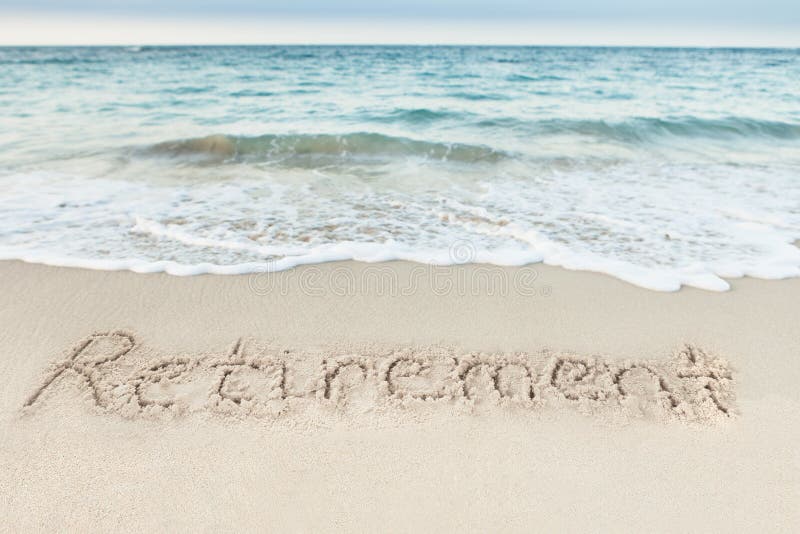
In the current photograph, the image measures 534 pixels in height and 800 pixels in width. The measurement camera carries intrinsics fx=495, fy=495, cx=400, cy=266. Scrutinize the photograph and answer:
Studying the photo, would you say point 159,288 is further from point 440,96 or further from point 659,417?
point 440,96

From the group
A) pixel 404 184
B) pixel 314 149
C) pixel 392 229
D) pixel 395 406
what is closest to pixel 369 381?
pixel 395 406

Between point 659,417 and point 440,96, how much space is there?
1170 centimetres

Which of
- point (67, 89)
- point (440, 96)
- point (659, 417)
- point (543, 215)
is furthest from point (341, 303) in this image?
point (67, 89)

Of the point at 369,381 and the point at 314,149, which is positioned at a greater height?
the point at 314,149

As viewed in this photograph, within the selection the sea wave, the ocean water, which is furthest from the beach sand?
the sea wave

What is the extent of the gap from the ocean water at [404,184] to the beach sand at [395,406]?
0.45 metres

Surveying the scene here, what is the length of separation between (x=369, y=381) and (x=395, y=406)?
200 mm

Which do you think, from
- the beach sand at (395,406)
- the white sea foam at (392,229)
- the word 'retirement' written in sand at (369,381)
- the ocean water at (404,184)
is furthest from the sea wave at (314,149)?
the word 'retirement' written in sand at (369,381)

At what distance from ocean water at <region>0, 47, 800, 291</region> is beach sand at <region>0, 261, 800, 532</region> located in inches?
17.7

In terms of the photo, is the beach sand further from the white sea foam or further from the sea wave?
the sea wave

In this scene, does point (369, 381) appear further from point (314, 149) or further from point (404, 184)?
point (314, 149)

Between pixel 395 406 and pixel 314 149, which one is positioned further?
pixel 314 149

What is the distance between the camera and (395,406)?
79.4 inches

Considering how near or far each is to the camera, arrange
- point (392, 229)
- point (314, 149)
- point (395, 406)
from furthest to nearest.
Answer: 1. point (314, 149)
2. point (392, 229)
3. point (395, 406)
